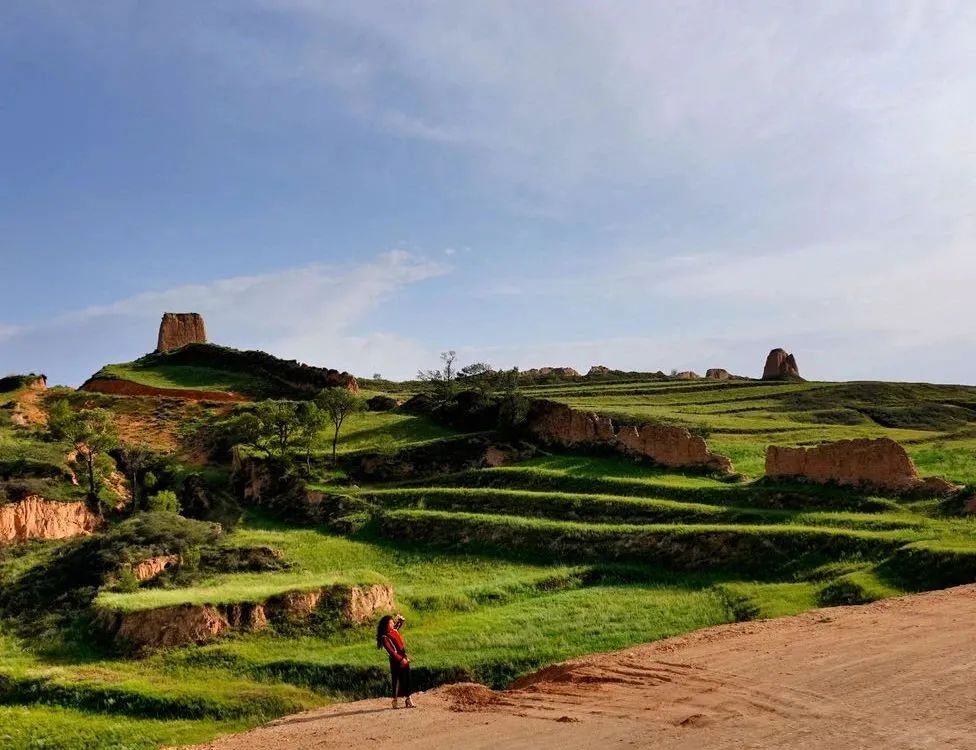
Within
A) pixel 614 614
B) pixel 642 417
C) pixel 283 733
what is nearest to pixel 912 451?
pixel 642 417

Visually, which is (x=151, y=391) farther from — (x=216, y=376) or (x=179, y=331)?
(x=179, y=331)

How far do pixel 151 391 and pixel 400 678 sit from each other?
45647 mm

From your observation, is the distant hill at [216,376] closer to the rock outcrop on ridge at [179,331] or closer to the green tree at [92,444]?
the rock outcrop on ridge at [179,331]

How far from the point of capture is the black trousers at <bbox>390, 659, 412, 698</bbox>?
15008mm

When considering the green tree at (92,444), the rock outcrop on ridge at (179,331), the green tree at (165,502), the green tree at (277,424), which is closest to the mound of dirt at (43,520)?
the green tree at (92,444)

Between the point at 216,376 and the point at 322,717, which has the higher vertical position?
the point at 216,376

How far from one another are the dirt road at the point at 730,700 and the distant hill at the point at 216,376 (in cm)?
4315

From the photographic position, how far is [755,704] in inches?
499

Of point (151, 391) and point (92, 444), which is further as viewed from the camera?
point (151, 391)

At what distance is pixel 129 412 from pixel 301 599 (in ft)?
116

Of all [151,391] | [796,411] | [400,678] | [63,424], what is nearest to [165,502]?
[63,424]

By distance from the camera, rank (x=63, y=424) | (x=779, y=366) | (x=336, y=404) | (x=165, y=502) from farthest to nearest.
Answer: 1. (x=779, y=366)
2. (x=336, y=404)
3. (x=63, y=424)
4. (x=165, y=502)

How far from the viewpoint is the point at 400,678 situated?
49.8 feet

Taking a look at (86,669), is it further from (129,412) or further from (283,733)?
(129,412)
